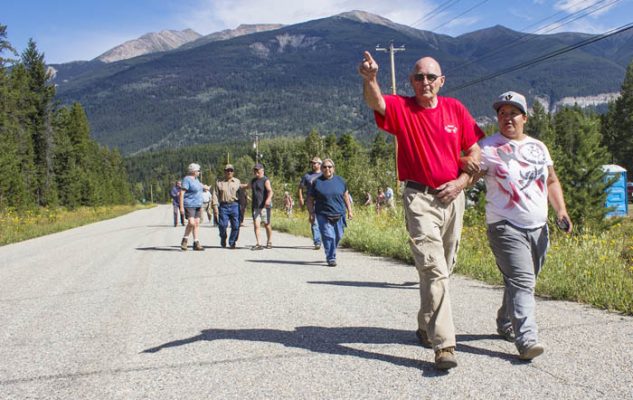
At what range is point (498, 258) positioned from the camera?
14.1ft

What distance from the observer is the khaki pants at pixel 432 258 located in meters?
3.98

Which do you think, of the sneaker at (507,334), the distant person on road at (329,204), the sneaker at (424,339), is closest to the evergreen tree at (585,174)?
the distant person on road at (329,204)

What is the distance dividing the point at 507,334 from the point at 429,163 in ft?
5.06

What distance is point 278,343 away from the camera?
4.72 metres

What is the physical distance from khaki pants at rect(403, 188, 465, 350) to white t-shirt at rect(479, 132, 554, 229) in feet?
0.99

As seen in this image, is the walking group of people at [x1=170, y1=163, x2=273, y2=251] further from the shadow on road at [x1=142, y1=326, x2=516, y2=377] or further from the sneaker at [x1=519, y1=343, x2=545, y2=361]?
the sneaker at [x1=519, y1=343, x2=545, y2=361]

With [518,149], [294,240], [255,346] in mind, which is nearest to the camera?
[518,149]

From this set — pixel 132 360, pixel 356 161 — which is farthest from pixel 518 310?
pixel 356 161

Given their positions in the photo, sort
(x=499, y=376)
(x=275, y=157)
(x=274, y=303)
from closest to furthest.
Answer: (x=499, y=376) < (x=274, y=303) < (x=275, y=157)

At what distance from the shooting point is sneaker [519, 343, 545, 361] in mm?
3889

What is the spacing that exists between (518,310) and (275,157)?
12214 centimetres

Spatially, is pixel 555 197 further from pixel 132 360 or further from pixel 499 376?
pixel 132 360

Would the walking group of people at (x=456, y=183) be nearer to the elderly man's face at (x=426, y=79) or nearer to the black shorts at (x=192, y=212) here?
the elderly man's face at (x=426, y=79)

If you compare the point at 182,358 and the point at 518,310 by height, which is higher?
the point at 518,310
